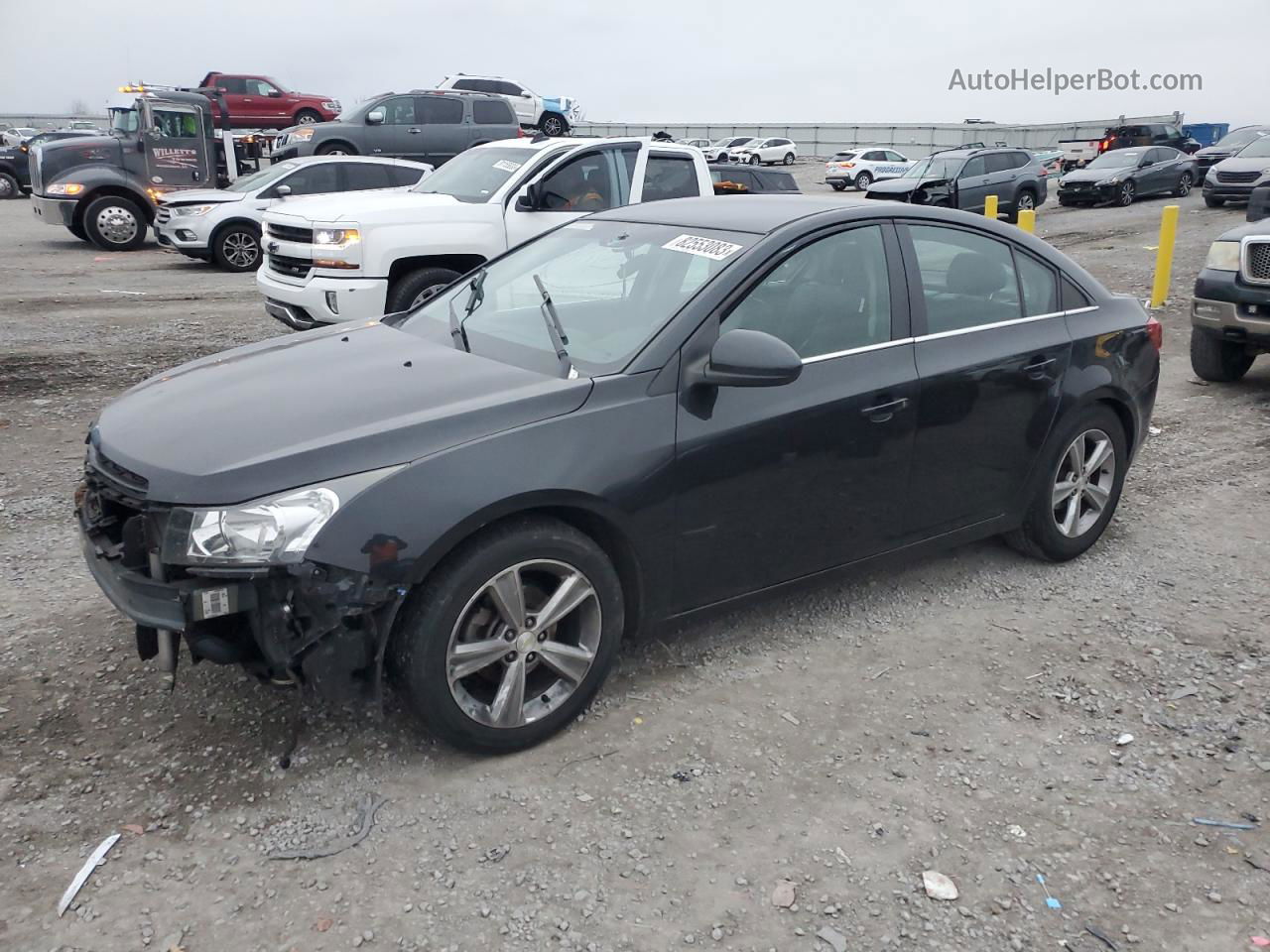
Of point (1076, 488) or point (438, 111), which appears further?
point (438, 111)

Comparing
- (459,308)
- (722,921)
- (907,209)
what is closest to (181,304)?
(459,308)

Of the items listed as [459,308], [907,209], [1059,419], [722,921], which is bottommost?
[722,921]

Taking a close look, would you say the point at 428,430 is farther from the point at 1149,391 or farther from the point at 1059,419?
the point at 1149,391

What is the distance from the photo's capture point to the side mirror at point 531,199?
9.00 m

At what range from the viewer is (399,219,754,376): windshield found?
12.1ft

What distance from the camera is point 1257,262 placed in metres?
7.61

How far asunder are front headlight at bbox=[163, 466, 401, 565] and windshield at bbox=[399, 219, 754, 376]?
3.27ft

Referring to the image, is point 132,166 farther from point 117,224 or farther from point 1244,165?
point 1244,165

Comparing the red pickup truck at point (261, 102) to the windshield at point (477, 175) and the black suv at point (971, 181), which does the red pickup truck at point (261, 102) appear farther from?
the windshield at point (477, 175)

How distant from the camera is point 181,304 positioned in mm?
11828

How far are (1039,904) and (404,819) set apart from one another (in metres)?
1.76

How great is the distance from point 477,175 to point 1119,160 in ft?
69.5

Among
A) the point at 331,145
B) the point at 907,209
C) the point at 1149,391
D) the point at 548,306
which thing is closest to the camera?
the point at 548,306

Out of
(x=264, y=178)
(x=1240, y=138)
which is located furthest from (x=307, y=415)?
(x=1240, y=138)
